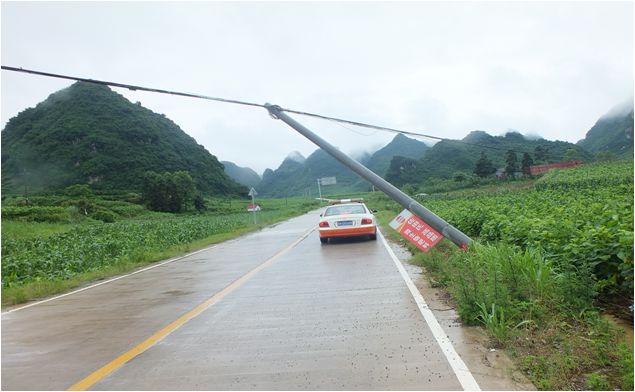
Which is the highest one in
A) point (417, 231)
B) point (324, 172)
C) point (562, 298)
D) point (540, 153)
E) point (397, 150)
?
point (397, 150)

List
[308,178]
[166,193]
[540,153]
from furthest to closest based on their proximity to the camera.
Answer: [308,178] → [166,193] → [540,153]

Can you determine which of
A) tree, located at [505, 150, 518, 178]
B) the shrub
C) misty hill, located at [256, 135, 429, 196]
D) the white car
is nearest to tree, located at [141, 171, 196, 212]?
the shrub

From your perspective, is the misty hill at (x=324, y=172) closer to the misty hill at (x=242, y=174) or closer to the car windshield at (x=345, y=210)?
the misty hill at (x=242, y=174)

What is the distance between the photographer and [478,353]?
15.3 feet

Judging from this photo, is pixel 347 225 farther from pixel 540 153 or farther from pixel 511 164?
pixel 511 164

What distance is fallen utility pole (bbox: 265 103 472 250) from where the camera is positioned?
9867 mm

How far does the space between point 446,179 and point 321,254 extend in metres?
40.7

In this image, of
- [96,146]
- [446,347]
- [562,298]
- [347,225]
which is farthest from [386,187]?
[96,146]

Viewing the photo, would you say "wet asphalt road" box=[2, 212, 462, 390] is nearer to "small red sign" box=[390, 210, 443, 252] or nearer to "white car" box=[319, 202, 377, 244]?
"small red sign" box=[390, 210, 443, 252]

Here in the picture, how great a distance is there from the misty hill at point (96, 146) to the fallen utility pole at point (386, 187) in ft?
266

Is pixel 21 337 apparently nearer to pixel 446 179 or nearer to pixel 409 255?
pixel 409 255

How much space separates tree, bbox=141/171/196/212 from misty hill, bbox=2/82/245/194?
1623cm

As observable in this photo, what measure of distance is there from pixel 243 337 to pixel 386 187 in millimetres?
5999

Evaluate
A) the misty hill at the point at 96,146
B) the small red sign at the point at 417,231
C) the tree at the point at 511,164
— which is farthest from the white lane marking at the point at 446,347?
the misty hill at the point at 96,146
